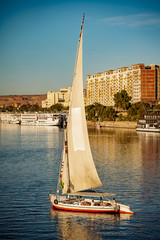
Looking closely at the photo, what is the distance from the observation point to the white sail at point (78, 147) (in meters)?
26.3

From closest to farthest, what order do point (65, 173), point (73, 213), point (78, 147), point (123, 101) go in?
1. point (73, 213)
2. point (65, 173)
3. point (78, 147)
4. point (123, 101)

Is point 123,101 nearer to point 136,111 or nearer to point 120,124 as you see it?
point 136,111

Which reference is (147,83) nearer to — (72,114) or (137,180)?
(137,180)

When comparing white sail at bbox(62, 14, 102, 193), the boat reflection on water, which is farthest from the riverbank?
the boat reflection on water

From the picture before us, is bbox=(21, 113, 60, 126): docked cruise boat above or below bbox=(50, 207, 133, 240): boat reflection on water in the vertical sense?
above

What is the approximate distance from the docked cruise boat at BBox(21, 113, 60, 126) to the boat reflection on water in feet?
483

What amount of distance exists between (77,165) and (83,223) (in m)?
4.32

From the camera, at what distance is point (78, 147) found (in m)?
26.8

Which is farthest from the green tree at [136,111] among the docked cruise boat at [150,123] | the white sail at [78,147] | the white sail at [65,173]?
the white sail at [65,173]

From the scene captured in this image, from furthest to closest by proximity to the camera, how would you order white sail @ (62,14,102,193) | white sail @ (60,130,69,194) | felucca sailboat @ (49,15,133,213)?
white sail @ (60,130,69,194)
white sail @ (62,14,102,193)
felucca sailboat @ (49,15,133,213)

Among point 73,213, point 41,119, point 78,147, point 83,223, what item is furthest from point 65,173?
point 41,119

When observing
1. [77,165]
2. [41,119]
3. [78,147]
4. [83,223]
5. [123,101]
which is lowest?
[83,223]

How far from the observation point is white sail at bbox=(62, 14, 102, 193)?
26266 mm

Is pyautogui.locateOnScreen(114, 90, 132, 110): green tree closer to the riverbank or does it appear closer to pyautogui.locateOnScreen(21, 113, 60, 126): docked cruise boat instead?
the riverbank
